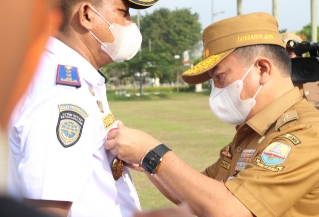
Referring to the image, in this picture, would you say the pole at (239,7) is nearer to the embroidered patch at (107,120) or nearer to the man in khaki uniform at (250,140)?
the man in khaki uniform at (250,140)

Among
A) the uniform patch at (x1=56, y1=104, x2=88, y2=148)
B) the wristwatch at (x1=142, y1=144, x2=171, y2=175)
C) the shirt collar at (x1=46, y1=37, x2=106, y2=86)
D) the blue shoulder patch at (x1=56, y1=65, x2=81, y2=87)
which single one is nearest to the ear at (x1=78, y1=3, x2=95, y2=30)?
the shirt collar at (x1=46, y1=37, x2=106, y2=86)

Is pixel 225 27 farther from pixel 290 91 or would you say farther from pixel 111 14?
pixel 111 14

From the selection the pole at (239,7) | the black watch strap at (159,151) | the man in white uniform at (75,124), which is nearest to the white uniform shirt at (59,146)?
the man in white uniform at (75,124)

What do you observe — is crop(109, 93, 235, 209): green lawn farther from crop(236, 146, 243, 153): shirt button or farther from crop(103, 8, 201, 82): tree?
crop(103, 8, 201, 82): tree

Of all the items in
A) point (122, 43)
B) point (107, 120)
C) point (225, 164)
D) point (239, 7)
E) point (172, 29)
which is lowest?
point (225, 164)

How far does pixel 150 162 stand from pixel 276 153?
21.5 inches

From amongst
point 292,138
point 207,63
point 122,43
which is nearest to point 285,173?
point 292,138

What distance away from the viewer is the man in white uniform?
1.44 m

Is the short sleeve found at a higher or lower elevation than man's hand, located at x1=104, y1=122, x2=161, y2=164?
lower

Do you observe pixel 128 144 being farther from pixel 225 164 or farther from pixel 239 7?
pixel 239 7

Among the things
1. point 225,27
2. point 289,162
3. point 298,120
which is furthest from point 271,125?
point 225,27

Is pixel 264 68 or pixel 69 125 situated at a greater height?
pixel 264 68

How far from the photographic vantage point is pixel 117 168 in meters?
1.92

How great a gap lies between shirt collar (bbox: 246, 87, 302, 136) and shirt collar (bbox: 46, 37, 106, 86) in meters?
0.83
